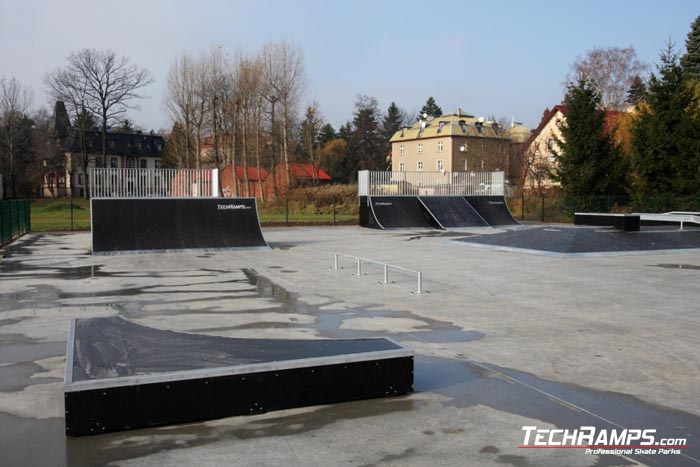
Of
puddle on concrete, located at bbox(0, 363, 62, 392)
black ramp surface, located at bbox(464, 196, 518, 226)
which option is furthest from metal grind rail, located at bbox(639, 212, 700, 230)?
puddle on concrete, located at bbox(0, 363, 62, 392)

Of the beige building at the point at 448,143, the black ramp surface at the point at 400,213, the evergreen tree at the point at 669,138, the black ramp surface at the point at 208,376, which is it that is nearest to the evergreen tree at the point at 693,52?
the evergreen tree at the point at 669,138

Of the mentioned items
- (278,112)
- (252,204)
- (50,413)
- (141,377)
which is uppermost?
(278,112)

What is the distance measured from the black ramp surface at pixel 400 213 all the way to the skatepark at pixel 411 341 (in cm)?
1306

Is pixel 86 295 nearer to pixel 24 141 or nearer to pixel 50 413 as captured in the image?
pixel 50 413

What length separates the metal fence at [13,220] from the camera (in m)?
20.7

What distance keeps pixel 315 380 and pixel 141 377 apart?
1398 mm

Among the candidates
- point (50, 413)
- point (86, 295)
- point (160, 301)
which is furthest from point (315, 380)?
point (86, 295)

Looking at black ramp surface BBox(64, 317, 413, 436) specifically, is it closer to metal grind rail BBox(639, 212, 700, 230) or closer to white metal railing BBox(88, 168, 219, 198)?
white metal railing BBox(88, 168, 219, 198)

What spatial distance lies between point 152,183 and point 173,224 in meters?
4.27

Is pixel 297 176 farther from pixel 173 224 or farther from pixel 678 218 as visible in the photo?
pixel 678 218

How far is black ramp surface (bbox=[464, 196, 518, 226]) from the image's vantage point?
31.7 m

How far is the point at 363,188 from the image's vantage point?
104 ft

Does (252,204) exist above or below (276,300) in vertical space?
above

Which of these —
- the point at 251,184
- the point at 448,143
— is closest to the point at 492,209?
the point at 251,184
